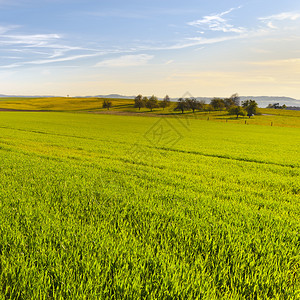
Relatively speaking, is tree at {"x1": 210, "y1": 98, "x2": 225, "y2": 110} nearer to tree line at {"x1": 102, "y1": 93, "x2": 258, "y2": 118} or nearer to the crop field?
tree line at {"x1": 102, "y1": 93, "x2": 258, "y2": 118}

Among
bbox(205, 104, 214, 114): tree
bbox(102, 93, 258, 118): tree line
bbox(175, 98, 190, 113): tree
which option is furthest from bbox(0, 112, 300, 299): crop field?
bbox(205, 104, 214, 114): tree

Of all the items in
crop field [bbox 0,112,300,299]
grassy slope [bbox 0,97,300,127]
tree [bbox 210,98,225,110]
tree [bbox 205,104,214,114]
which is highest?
tree [bbox 210,98,225,110]

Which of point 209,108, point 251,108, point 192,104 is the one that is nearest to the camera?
point 251,108

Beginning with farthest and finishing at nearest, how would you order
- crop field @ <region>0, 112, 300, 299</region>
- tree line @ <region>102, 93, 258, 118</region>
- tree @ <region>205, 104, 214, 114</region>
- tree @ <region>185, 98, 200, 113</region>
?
tree @ <region>205, 104, 214, 114</region> → tree @ <region>185, 98, 200, 113</region> → tree line @ <region>102, 93, 258, 118</region> → crop field @ <region>0, 112, 300, 299</region>

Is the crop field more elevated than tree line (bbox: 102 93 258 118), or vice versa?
tree line (bbox: 102 93 258 118)

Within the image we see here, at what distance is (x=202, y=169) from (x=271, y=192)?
3.97 metres

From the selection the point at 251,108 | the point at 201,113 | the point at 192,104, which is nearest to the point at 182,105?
the point at 192,104

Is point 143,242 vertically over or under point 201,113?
under

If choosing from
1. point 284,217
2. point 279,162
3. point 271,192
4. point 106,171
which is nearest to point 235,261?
point 284,217

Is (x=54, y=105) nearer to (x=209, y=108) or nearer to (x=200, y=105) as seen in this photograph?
(x=200, y=105)

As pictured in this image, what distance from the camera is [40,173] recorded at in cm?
878

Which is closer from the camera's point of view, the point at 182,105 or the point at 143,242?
the point at 143,242

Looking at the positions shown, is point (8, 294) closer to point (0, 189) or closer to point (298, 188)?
point (0, 189)

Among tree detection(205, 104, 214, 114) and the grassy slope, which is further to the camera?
tree detection(205, 104, 214, 114)
